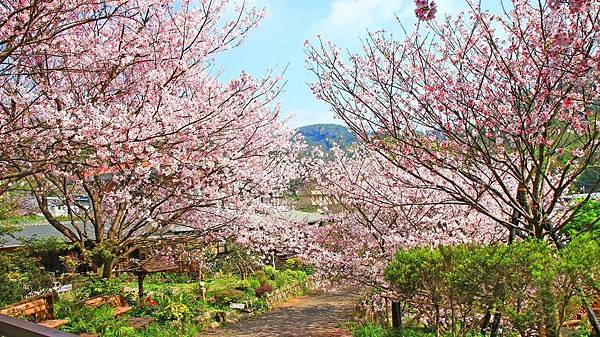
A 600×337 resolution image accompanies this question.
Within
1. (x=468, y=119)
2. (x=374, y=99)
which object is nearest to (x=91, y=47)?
(x=374, y=99)

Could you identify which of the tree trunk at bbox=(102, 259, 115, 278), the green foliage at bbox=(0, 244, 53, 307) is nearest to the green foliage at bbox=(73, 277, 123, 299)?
the tree trunk at bbox=(102, 259, 115, 278)

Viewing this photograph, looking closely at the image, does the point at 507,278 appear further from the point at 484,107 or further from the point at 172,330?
the point at 172,330

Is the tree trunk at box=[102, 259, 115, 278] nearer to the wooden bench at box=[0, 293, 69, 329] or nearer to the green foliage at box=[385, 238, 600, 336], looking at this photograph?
the wooden bench at box=[0, 293, 69, 329]

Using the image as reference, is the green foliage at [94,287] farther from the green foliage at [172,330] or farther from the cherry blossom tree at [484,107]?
the cherry blossom tree at [484,107]

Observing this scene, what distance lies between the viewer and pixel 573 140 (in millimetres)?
4543

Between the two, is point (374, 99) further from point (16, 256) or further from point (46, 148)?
point (16, 256)

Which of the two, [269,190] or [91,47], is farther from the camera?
[269,190]

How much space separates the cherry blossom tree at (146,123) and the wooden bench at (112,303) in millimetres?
1065

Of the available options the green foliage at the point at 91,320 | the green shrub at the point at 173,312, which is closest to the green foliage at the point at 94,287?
the green foliage at the point at 91,320

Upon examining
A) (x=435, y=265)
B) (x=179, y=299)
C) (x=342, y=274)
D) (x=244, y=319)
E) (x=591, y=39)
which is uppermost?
(x=591, y=39)

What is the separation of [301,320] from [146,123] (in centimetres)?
840

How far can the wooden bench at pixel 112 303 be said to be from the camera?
27.2 feet

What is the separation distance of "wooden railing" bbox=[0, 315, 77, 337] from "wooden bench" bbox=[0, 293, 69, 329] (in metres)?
4.62

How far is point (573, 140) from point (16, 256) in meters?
9.05
